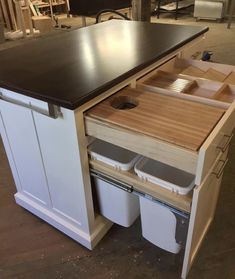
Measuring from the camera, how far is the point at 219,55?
13.3 feet

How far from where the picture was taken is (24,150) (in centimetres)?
133

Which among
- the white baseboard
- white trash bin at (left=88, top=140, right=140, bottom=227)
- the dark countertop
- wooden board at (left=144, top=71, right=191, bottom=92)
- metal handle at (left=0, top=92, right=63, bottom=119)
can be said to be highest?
the dark countertop

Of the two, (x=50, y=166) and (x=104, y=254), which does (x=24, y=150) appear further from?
(x=104, y=254)

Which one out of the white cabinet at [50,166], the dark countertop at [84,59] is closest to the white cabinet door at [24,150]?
the white cabinet at [50,166]

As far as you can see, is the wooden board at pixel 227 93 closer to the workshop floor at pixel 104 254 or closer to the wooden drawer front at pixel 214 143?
the wooden drawer front at pixel 214 143

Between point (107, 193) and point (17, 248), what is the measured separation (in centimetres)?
60

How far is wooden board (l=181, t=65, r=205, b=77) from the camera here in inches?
58.3

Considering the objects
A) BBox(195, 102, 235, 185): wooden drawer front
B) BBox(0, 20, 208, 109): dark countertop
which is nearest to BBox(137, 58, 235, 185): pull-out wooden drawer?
BBox(195, 102, 235, 185): wooden drawer front

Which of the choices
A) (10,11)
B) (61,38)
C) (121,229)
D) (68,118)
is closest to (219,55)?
(61,38)

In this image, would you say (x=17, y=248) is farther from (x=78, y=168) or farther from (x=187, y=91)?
(x=187, y=91)

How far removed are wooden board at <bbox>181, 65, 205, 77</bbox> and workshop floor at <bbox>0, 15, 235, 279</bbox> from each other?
0.76m

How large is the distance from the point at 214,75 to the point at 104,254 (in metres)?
1.06

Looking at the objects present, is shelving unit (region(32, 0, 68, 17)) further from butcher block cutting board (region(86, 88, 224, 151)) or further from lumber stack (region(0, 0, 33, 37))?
butcher block cutting board (region(86, 88, 224, 151))

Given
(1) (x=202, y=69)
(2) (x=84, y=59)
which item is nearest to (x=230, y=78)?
(1) (x=202, y=69)
